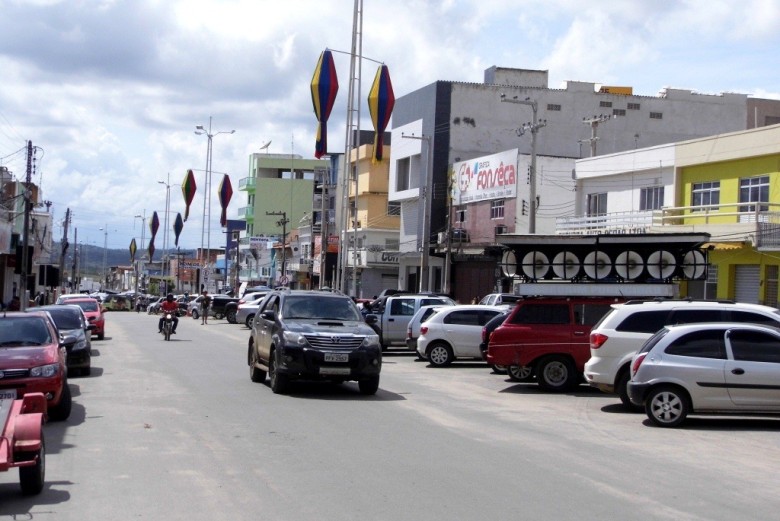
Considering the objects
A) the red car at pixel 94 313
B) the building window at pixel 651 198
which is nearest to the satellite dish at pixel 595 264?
the building window at pixel 651 198

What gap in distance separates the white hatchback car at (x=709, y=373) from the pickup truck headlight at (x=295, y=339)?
573 centimetres

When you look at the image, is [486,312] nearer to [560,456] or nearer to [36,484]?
[560,456]

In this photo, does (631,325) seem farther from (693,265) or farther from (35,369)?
(35,369)

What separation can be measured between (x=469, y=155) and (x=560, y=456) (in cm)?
5062

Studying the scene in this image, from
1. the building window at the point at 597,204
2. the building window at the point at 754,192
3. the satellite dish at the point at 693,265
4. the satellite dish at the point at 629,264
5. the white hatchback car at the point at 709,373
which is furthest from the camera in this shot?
the building window at the point at 597,204

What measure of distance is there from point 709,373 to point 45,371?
30.6ft

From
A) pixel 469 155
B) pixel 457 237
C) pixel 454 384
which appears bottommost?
pixel 454 384

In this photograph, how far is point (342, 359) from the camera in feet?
57.5

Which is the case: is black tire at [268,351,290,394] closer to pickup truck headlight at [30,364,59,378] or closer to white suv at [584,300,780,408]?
pickup truck headlight at [30,364,59,378]

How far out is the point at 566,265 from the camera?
21.6 meters

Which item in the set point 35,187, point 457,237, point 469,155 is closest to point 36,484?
point 457,237

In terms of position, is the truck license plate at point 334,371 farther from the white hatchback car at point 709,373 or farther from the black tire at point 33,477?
the black tire at point 33,477

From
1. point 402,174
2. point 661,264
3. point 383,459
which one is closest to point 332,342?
point 383,459

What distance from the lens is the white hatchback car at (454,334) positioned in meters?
26.5
